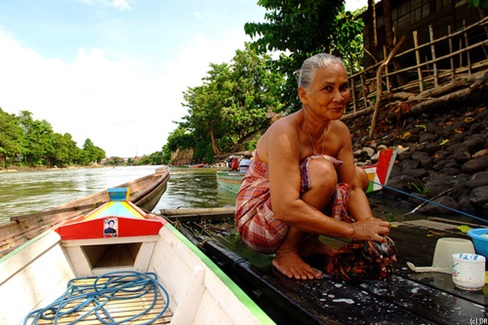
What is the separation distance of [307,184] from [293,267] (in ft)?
→ 1.61

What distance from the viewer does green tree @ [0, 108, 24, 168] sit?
4472 centimetres

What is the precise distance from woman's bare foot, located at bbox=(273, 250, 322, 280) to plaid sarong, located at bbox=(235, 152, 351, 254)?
8cm

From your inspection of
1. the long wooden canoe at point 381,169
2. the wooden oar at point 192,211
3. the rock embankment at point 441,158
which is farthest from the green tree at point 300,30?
the wooden oar at point 192,211

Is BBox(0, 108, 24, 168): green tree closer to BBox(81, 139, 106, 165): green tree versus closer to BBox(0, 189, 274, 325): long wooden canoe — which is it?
BBox(81, 139, 106, 165): green tree

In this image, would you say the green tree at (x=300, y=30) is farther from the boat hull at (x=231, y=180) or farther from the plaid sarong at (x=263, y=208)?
the plaid sarong at (x=263, y=208)

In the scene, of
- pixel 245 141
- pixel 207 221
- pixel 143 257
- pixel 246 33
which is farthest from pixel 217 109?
pixel 143 257

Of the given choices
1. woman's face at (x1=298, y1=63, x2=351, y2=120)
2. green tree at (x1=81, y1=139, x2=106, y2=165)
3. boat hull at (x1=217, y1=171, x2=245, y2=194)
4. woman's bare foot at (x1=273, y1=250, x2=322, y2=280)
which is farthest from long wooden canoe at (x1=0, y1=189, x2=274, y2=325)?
green tree at (x1=81, y1=139, x2=106, y2=165)

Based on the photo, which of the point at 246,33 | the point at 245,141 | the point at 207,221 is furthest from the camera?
the point at 245,141

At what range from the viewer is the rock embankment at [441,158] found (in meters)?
4.41

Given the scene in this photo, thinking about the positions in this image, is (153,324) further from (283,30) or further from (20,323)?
(283,30)

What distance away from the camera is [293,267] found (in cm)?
176

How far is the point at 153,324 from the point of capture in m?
1.68

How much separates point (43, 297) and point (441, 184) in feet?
17.4

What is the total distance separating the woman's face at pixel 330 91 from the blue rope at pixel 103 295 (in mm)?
1443
